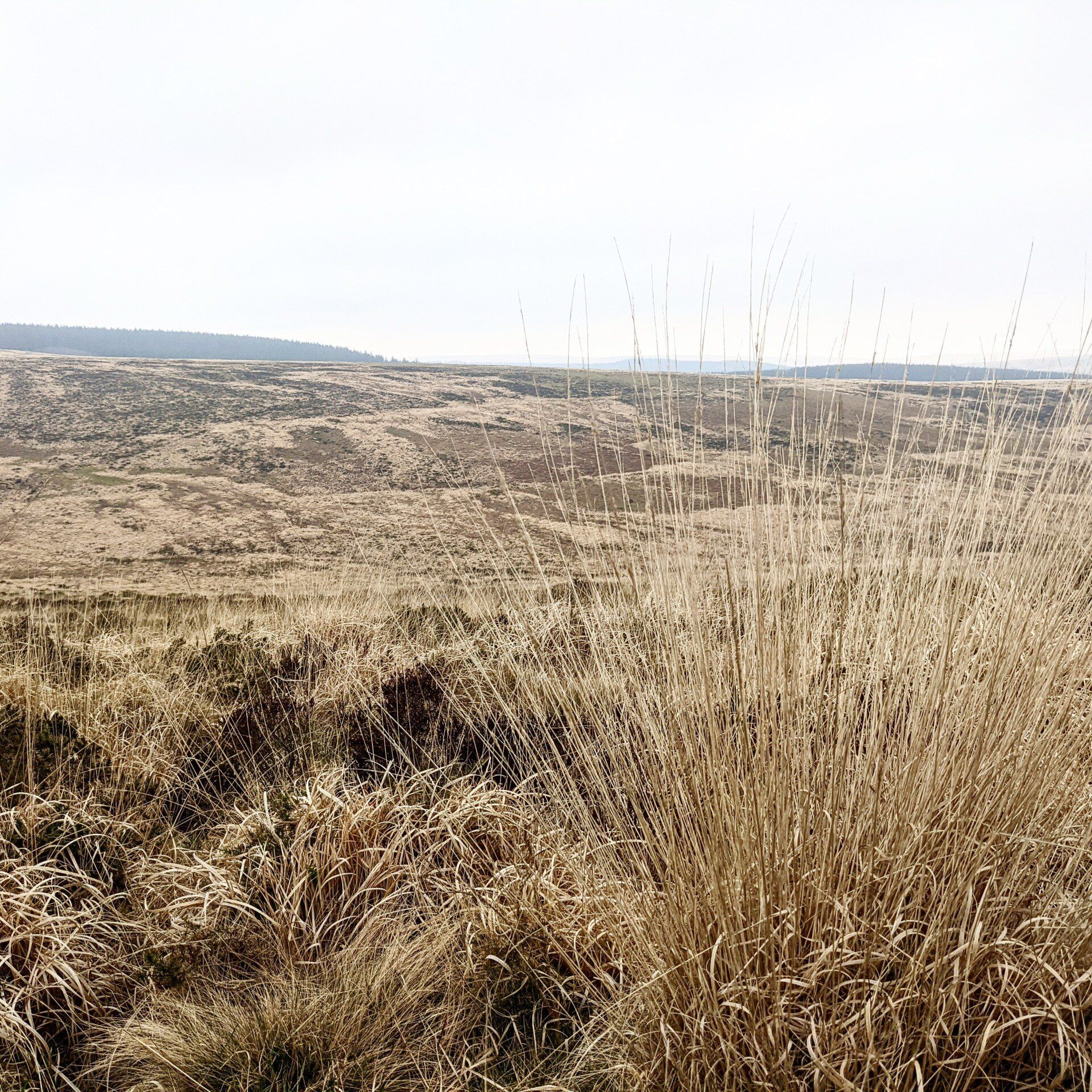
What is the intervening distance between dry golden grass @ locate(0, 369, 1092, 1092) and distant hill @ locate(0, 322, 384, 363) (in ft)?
465

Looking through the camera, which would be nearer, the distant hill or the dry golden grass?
the dry golden grass

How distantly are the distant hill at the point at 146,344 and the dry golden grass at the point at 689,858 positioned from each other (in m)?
142

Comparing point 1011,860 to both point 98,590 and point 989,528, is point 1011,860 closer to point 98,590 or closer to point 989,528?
point 989,528

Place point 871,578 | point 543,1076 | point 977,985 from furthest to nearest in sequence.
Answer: point 871,578 < point 543,1076 < point 977,985

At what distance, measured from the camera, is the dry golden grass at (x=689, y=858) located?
4.01ft

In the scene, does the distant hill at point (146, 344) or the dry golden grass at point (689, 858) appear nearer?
the dry golden grass at point (689, 858)

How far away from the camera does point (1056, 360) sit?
200 centimetres

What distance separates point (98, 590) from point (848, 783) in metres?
12.0

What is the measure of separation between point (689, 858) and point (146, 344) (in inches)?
6437

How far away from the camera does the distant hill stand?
136 metres

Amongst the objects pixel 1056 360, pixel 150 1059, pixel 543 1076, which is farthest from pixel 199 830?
pixel 1056 360

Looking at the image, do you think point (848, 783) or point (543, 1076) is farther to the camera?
point (543, 1076)

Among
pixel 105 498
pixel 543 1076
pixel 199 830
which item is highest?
pixel 543 1076

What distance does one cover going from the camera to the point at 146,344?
454 ft
